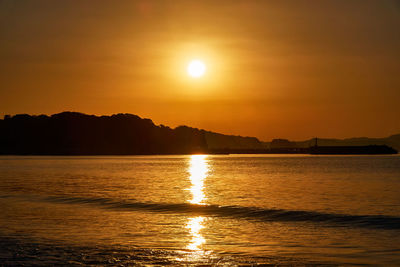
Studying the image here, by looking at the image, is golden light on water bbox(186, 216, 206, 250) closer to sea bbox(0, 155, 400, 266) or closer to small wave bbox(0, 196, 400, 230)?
sea bbox(0, 155, 400, 266)

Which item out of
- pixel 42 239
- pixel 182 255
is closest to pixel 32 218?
pixel 42 239

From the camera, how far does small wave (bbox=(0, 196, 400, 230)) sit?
31.5 meters

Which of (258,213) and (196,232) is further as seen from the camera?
(258,213)

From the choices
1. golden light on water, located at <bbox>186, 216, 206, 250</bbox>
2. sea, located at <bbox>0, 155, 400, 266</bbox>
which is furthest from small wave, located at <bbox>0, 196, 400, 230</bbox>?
golden light on water, located at <bbox>186, 216, 206, 250</bbox>

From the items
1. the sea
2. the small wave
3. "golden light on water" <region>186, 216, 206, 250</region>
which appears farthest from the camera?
the small wave

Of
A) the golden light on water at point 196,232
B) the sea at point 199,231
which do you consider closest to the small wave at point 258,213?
the sea at point 199,231

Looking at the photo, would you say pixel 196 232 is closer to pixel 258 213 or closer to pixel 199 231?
pixel 199 231

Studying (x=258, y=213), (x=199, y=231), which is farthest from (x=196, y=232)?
(x=258, y=213)

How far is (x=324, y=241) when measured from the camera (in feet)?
77.9

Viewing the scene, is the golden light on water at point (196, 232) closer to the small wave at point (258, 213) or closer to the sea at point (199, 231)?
the sea at point (199, 231)

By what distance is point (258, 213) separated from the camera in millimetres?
36031

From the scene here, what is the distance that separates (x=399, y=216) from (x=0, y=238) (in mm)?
27651

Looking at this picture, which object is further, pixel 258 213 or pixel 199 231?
pixel 258 213

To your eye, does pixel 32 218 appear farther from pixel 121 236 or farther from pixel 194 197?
pixel 194 197
